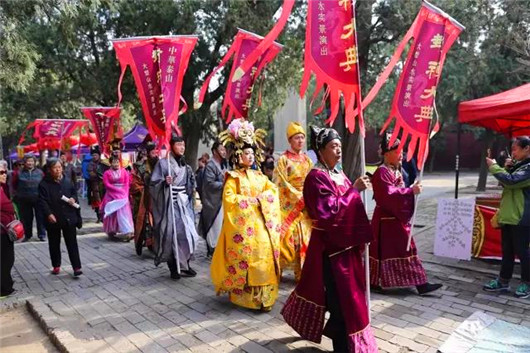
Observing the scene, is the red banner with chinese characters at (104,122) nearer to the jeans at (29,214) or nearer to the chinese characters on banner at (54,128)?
the jeans at (29,214)

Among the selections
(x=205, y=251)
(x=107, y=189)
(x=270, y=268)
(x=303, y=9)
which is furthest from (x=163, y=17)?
(x=270, y=268)

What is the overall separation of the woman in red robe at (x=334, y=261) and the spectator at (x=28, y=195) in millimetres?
Result: 7464

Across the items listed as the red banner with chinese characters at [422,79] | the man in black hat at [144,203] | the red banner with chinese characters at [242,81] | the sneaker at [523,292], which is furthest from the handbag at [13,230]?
the sneaker at [523,292]

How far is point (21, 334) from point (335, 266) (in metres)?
3.39

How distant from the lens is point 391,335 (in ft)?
12.3

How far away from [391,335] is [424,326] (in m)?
0.40

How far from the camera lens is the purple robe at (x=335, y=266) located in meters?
3.09

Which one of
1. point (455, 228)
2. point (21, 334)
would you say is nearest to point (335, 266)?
point (21, 334)

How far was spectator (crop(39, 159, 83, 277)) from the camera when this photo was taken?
5.59 meters

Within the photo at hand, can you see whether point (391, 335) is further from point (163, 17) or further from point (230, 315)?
point (163, 17)

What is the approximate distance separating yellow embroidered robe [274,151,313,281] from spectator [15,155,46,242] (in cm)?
608

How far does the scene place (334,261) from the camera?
3156mm

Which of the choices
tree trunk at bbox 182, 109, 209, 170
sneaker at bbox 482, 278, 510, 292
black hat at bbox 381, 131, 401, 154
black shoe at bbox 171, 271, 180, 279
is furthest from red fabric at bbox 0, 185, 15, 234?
tree trunk at bbox 182, 109, 209, 170

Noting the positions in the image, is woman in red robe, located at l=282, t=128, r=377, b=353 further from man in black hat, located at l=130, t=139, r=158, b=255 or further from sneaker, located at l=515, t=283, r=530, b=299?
man in black hat, located at l=130, t=139, r=158, b=255
